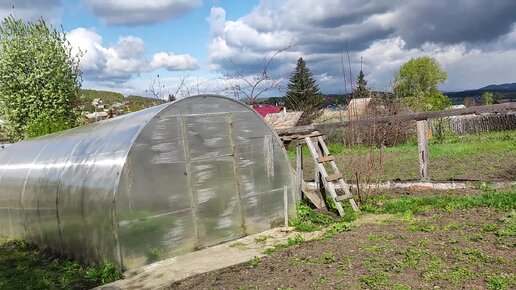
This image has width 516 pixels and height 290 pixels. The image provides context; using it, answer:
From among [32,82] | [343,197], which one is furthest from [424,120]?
[32,82]

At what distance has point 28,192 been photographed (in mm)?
8844

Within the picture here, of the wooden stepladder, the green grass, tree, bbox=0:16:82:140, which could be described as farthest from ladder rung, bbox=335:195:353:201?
tree, bbox=0:16:82:140

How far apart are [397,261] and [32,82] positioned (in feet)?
52.2

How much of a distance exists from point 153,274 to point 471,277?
13.0 feet

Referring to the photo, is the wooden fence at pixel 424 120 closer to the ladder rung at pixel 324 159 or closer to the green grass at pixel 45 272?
the ladder rung at pixel 324 159

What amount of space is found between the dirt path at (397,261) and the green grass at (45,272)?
1.40 meters

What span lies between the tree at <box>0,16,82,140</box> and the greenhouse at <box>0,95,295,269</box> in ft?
29.7

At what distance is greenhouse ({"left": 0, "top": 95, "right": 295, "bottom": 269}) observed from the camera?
6.32 meters

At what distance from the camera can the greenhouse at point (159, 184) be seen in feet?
20.7

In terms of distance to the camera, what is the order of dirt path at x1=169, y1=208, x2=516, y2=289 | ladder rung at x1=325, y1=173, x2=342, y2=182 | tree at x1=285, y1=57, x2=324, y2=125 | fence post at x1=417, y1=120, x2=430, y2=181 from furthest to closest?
tree at x1=285, y1=57, x2=324, y2=125 → fence post at x1=417, y1=120, x2=430, y2=181 → ladder rung at x1=325, y1=173, x2=342, y2=182 → dirt path at x1=169, y1=208, x2=516, y2=289

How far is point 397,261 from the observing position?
5.14 meters

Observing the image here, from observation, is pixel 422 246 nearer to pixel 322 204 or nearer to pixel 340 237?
pixel 340 237

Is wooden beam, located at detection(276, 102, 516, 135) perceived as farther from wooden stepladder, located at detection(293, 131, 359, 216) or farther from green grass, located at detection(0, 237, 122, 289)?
green grass, located at detection(0, 237, 122, 289)

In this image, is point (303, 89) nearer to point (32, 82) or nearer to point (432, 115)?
point (32, 82)
